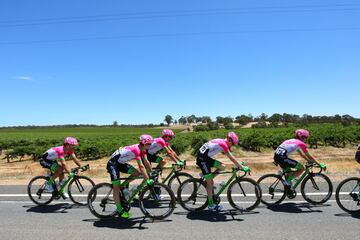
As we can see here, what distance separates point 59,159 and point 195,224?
13.2 feet

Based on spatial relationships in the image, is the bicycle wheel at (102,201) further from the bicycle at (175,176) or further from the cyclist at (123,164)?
the bicycle at (175,176)

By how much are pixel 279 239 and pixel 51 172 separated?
6.01 meters

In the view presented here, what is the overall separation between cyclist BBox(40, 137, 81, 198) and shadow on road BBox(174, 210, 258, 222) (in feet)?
10.3

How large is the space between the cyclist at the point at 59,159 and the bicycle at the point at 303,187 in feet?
14.9

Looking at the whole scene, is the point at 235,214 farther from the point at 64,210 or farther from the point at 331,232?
the point at 64,210

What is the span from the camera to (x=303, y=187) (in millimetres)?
8250

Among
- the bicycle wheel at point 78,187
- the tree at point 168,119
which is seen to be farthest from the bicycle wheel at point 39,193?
the tree at point 168,119

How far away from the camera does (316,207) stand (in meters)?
7.86

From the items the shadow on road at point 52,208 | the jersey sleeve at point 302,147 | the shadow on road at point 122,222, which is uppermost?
the jersey sleeve at point 302,147

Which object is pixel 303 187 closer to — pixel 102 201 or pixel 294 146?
pixel 294 146

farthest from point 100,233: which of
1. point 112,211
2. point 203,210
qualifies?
point 203,210

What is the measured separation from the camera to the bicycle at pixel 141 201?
24.1 ft

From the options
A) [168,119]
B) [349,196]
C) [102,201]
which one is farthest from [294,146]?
[168,119]

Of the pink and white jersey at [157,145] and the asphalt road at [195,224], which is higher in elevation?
the pink and white jersey at [157,145]
